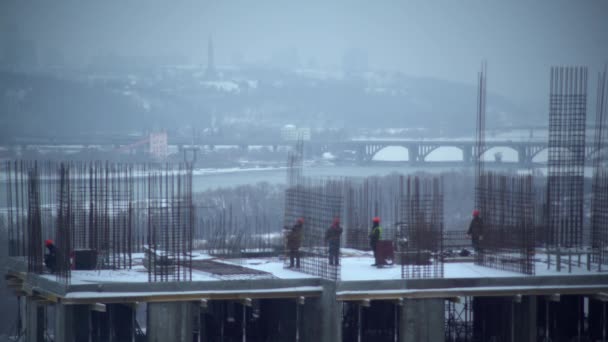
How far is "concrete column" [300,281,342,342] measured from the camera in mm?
23500

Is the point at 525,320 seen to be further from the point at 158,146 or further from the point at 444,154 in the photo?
the point at 444,154

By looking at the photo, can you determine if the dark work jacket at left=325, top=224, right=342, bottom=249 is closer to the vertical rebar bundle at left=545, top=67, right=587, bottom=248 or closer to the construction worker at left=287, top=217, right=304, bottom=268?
the construction worker at left=287, top=217, right=304, bottom=268

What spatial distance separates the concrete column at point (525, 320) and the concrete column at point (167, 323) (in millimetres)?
7117

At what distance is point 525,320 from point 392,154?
99.7 metres

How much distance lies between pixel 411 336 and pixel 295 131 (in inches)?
6010

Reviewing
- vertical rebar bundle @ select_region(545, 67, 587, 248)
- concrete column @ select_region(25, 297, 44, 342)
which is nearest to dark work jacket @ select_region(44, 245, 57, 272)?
concrete column @ select_region(25, 297, 44, 342)

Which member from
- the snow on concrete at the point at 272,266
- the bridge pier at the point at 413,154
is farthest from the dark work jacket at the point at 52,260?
the bridge pier at the point at 413,154

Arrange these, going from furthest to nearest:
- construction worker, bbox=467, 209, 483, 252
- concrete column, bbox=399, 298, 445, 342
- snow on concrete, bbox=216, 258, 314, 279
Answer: construction worker, bbox=467, 209, 483, 252, snow on concrete, bbox=216, 258, 314, 279, concrete column, bbox=399, 298, 445, 342

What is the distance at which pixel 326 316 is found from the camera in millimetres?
23625

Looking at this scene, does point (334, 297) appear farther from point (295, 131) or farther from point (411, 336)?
point (295, 131)

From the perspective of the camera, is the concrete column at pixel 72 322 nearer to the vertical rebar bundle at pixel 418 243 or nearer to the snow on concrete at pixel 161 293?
the snow on concrete at pixel 161 293

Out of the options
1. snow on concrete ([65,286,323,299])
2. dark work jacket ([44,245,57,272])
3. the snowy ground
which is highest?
dark work jacket ([44,245,57,272])

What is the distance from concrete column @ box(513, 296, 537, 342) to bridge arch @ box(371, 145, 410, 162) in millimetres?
92897

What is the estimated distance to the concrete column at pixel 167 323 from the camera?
894 inches
